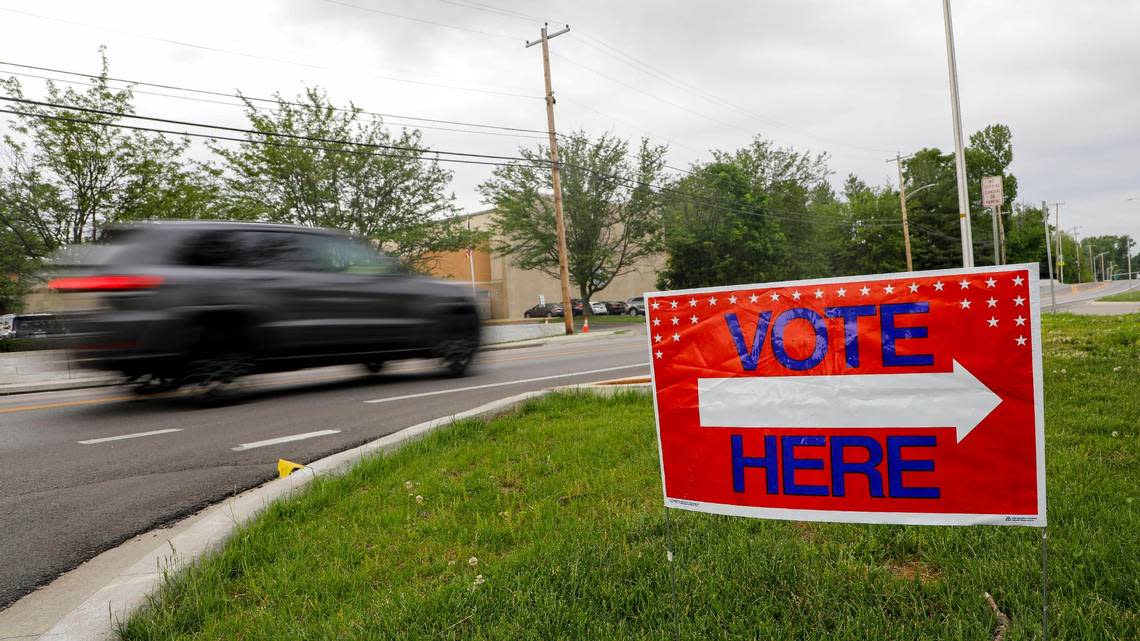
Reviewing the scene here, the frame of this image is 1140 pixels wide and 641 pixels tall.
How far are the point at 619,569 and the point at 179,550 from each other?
6.17ft

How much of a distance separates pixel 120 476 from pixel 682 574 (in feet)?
12.7

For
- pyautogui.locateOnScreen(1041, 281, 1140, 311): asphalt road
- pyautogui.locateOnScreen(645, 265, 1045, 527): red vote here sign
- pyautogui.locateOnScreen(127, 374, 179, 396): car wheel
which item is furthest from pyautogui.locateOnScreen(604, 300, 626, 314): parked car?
pyautogui.locateOnScreen(645, 265, 1045, 527): red vote here sign

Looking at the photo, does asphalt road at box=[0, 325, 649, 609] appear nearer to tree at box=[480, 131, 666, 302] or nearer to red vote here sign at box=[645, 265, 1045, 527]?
red vote here sign at box=[645, 265, 1045, 527]

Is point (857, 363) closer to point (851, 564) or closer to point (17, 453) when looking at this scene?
point (851, 564)

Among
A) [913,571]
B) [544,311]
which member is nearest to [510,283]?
[544,311]

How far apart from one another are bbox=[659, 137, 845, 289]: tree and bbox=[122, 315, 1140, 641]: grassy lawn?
130ft

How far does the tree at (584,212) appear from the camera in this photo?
129 ft

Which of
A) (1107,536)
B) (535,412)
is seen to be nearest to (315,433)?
(535,412)

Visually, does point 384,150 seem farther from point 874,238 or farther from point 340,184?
point 874,238

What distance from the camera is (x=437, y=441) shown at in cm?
472

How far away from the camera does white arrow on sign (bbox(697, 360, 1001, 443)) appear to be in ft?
6.50

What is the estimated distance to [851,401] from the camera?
2.09 metres

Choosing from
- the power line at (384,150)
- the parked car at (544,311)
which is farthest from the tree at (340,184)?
the parked car at (544,311)

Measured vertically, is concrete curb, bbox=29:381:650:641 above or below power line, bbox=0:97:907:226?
below
